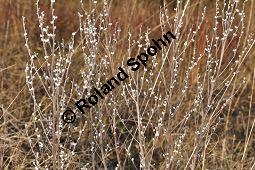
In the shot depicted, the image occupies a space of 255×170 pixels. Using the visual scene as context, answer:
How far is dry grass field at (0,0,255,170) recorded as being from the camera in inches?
71.6

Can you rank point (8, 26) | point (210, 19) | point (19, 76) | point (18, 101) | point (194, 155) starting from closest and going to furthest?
1. point (194, 155)
2. point (18, 101)
3. point (19, 76)
4. point (8, 26)
5. point (210, 19)

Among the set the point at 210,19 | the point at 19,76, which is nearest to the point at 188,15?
the point at 210,19

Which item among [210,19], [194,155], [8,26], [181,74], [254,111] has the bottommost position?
[254,111]

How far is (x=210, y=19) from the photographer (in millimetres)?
3420

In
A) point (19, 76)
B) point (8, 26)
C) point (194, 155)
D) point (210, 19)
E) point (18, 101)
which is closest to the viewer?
point (194, 155)

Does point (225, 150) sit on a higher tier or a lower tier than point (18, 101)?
lower

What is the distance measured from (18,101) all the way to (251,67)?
1600mm

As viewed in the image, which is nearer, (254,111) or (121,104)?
(121,104)

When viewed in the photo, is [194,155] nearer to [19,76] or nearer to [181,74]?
[181,74]

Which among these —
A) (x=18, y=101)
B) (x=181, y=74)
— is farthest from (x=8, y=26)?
(x=181, y=74)

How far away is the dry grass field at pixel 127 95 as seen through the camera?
71.6 inches

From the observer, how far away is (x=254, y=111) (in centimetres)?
296

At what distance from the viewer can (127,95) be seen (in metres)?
2.67

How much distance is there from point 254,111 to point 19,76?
150 cm
